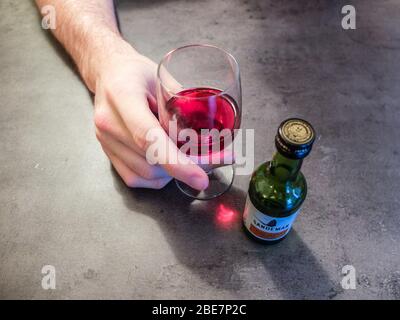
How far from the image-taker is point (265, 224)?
0.56m

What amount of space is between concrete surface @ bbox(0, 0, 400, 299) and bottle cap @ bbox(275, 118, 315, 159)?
22 cm

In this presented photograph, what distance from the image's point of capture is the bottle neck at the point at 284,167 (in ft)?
1.74

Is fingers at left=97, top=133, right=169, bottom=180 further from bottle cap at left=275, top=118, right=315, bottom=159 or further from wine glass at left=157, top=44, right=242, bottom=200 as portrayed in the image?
bottle cap at left=275, top=118, right=315, bottom=159

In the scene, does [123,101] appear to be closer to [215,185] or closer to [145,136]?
[145,136]

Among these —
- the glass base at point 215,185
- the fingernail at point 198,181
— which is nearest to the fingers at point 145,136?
the fingernail at point 198,181

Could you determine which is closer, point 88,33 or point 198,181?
point 198,181

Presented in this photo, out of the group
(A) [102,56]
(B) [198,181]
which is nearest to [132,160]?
(B) [198,181]

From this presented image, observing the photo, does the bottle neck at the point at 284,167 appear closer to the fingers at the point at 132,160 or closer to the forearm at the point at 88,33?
the fingers at the point at 132,160

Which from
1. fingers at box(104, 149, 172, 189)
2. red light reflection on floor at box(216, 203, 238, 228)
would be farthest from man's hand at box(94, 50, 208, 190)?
red light reflection on floor at box(216, 203, 238, 228)

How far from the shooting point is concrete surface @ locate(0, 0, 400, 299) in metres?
0.58

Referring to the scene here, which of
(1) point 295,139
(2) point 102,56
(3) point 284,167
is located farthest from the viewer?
(2) point 102,56

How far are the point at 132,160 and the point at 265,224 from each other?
0.26m

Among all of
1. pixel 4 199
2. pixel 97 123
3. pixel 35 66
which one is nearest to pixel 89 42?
pixel 35 66

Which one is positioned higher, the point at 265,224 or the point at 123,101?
the point at 123,101
